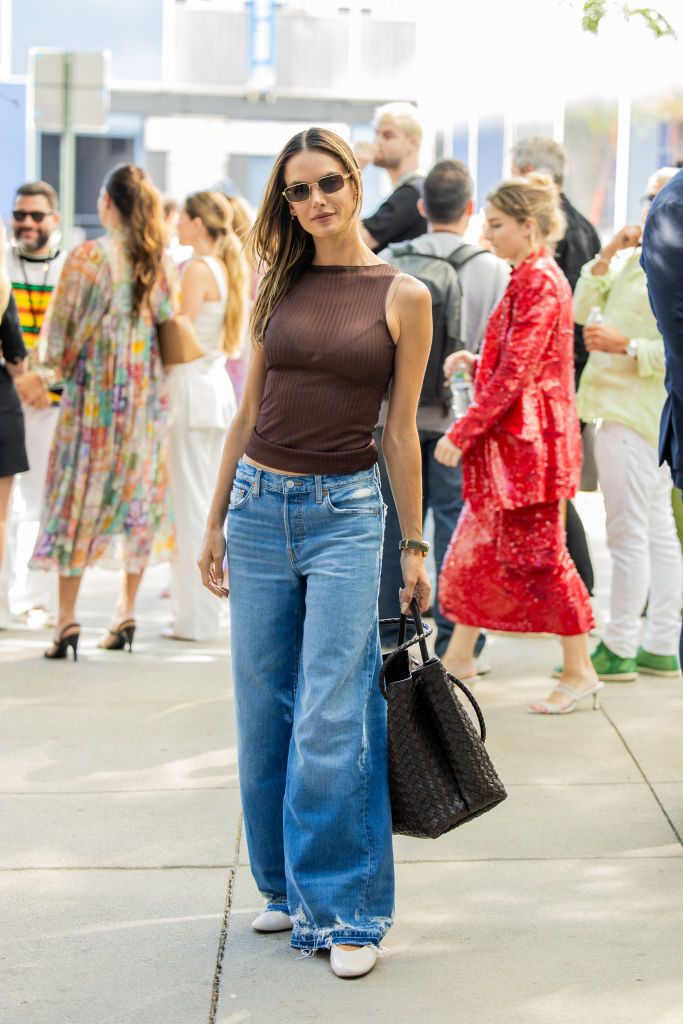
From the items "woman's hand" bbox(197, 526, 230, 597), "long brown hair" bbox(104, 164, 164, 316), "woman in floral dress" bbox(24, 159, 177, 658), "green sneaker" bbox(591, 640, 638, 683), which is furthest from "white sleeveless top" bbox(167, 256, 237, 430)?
"woman's hand" bbox(197, 526, 230, 597)

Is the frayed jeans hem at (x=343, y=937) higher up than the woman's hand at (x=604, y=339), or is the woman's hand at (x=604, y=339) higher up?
the woman's hand at (x=604, y=339)

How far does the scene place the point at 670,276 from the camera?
391 centimetres

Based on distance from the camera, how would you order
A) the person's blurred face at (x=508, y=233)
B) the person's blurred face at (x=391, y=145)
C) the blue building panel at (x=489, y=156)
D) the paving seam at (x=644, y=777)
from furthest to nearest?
the blue building panel at (x=489, y=156) < the person's blurred face at (x=391, y=145) < the person's blurred face at (x=508, y=233) < the paving seam at (x=644, y=777)

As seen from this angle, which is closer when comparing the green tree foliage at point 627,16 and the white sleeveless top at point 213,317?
the green tree foliage at point 627,16

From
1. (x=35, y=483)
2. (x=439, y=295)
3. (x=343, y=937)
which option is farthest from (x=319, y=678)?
(x=35, y=483)

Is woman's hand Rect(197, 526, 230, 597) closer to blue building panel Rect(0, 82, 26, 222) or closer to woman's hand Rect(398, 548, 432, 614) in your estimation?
woman's hand Rect(398, 548, 432, 614)

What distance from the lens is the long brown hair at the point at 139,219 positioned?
6.53 meters

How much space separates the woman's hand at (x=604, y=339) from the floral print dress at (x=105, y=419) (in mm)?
2081

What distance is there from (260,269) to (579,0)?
2.26m

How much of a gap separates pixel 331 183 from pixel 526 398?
232 cm

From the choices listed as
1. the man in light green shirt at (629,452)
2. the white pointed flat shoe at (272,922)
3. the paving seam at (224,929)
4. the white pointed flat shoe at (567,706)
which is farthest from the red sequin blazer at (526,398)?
the white pointed flat shoe at (272,922)

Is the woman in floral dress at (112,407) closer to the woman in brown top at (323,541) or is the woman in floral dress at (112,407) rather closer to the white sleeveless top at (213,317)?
the white sleeveless top at (213,317)

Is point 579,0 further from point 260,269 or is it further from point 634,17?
point 260,269

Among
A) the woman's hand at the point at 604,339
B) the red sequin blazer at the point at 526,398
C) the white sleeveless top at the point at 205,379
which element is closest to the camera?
the red sequin blazer at the point at 526,398
